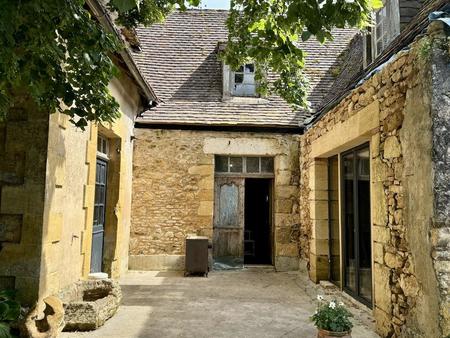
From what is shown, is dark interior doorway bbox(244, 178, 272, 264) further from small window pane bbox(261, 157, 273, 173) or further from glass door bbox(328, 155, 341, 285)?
glass door bbox(328, 155, 341, 285)

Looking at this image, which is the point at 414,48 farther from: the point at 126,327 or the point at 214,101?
the point at 214,101

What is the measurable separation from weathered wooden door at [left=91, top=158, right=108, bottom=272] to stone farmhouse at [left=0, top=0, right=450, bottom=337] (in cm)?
4

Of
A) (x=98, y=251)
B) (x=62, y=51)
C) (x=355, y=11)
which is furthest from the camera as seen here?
(x=98, y=251)

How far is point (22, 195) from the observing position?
12.8 feet

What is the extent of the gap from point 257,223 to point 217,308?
5352 millimetres

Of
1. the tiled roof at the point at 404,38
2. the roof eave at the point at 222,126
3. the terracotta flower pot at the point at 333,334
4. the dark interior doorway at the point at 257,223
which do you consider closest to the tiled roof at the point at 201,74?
the roof eave at the point at 222,126

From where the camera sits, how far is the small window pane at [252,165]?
852 cm

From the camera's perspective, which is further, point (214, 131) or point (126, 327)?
point (214, 131)

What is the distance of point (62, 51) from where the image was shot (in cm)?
289

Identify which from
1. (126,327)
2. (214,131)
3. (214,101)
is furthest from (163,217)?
(126,327)

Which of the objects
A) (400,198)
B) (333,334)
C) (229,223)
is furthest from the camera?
(229,223)

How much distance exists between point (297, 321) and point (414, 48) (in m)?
3.29

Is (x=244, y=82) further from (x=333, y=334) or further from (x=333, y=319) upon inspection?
(x=333, y=334)

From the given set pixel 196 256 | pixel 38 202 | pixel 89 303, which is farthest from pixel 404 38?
pixel 196 256
